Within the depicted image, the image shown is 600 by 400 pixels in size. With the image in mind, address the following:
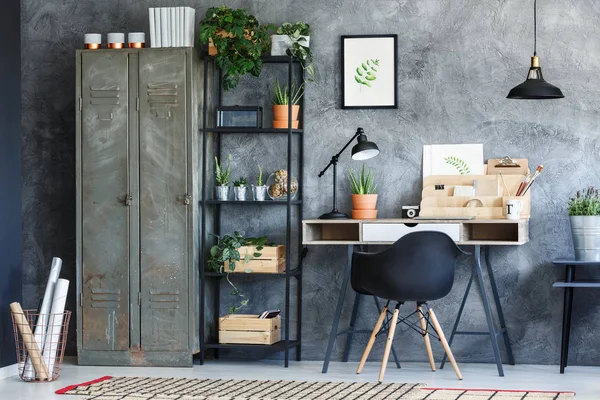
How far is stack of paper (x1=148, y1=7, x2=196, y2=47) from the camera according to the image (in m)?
Answer: 6.20

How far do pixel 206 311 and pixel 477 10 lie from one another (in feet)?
8.74

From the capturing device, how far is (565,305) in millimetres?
5859

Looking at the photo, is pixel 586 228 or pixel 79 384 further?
pixel 586 228

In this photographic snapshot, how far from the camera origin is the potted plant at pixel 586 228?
18.9 ft

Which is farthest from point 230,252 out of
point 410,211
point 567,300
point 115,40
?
point 567,300

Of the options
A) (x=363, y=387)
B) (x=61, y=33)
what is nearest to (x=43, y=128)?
(x=61, y=33)

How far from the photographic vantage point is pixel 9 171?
6184 mm

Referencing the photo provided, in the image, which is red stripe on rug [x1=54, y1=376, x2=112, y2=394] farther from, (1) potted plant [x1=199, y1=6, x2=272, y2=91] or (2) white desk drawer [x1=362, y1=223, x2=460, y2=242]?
(1) potted plant [x1=199, y1=6, x2=272, y2=91]

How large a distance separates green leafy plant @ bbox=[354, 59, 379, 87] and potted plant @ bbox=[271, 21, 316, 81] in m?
0.38

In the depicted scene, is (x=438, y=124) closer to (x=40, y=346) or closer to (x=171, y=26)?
(x=171, y=26)

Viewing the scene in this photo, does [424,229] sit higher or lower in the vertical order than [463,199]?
lower

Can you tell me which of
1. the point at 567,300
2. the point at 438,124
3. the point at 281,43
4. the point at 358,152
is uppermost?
the point at 281,43

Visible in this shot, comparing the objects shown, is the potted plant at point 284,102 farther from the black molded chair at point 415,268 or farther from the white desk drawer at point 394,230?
the black molded chair at point 415,268

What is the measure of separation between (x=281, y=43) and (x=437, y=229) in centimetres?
159
